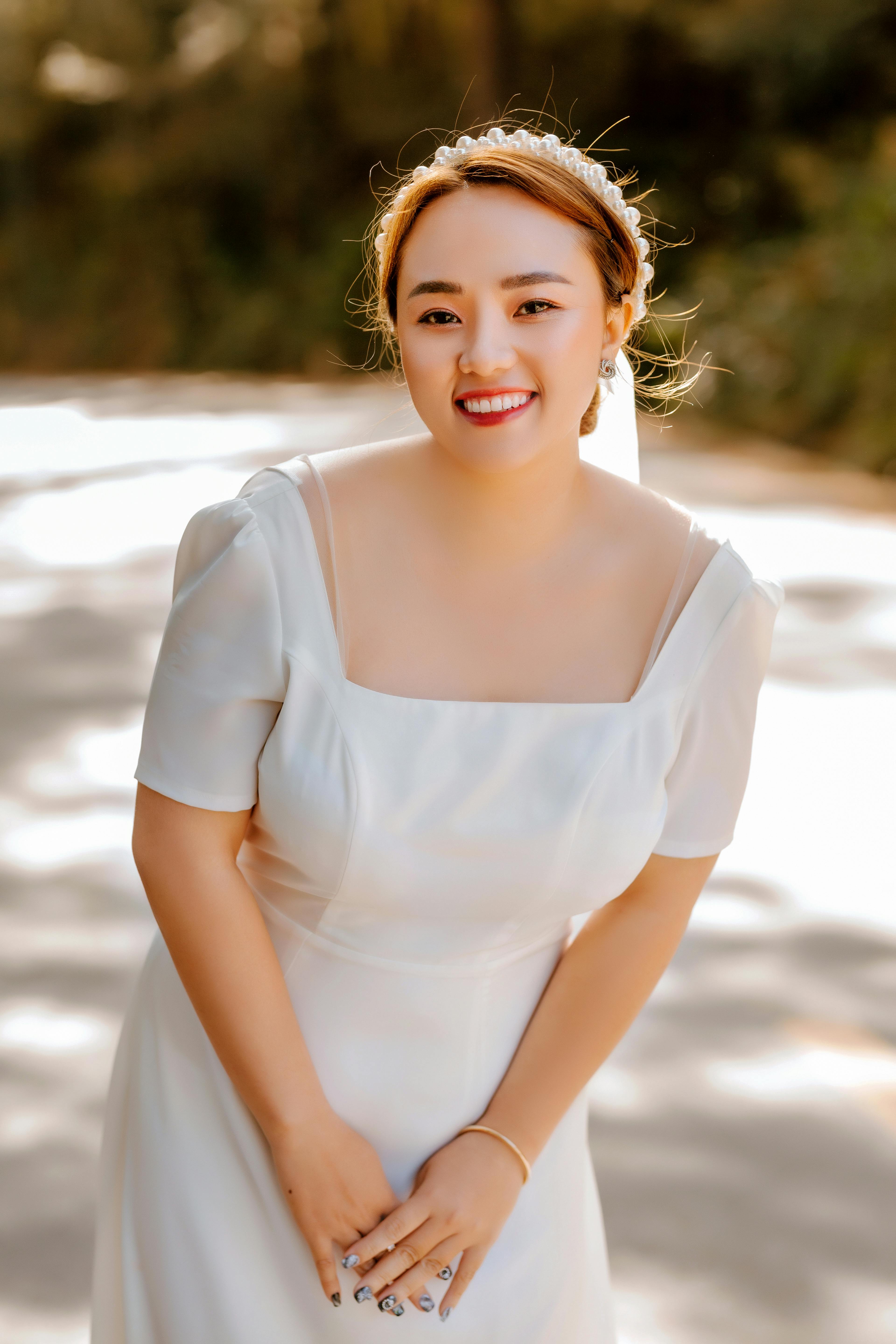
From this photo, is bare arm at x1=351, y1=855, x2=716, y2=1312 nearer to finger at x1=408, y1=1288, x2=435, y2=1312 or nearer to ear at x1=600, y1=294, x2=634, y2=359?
finger at x1=408, y1=1288, x2=435, y2=1312

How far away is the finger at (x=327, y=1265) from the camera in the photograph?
1112mm

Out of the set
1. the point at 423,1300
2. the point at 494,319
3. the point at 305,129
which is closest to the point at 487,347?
the point at 494,319

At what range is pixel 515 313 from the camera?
1062mm

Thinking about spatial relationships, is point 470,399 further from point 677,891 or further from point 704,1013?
point 704,1013

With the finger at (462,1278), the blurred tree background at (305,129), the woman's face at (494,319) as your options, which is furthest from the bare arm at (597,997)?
the blurred tree background at (305,129)

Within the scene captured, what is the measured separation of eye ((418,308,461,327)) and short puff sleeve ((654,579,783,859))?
0.34m

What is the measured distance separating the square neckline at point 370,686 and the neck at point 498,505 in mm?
104

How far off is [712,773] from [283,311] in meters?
13.4

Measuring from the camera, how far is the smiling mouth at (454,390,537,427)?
3.45ft

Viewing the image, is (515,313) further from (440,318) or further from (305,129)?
(305,129)

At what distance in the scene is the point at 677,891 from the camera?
47.5 inches

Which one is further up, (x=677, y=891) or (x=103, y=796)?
(x=103, y=796)

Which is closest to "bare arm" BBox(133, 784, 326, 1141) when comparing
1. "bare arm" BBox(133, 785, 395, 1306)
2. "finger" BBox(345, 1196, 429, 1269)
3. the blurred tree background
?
"bare arm" BBox(133, 785, 395, 1306)

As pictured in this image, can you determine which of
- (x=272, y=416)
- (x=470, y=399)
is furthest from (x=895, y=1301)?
(x=272, y=416)
